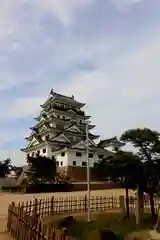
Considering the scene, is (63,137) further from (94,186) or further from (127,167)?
(127,167)

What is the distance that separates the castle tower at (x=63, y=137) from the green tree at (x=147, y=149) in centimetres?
2842

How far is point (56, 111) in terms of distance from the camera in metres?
50.8

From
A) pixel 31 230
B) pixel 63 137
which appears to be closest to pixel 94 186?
pixel 63 137

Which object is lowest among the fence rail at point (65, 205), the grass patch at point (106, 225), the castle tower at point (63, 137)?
the grass patch at point (106, 225)

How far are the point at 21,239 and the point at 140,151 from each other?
1021cm

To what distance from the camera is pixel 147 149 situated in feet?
53.4

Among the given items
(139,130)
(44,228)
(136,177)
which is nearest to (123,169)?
(136,177)

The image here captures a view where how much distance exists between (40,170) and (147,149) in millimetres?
21193

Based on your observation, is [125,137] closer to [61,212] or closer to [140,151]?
[140,151]

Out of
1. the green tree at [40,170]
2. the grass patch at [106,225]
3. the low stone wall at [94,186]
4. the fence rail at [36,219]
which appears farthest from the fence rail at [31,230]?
the low stone wall at [94,186]

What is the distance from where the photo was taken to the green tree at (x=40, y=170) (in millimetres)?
35062

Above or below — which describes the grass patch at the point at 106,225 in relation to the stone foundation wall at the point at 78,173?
below

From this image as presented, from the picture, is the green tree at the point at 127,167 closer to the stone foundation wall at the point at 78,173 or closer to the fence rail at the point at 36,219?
the fence rail at the point at 36,219

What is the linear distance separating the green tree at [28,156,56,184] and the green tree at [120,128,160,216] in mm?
20441
